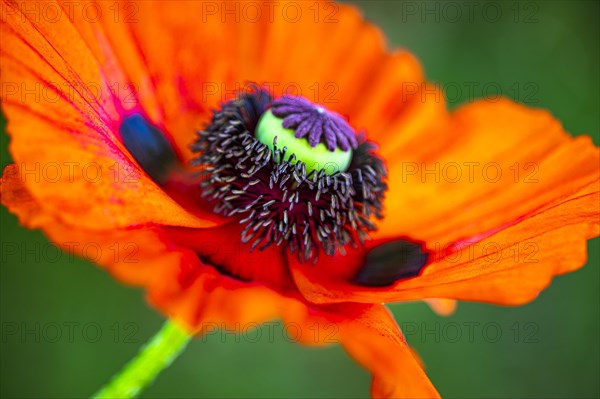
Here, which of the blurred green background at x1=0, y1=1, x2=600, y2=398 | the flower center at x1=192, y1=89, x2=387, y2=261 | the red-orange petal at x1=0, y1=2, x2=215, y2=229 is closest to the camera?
the red-orange petal at x1=0, y1=2, x2=215, y2=229

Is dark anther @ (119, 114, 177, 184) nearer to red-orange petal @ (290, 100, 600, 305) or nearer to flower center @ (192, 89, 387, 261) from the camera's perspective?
flower center @ (192, 89, 387, 261)

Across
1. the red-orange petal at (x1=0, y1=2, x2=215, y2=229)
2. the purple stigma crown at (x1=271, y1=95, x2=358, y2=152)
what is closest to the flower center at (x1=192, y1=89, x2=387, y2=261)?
the purple stigma crown at (x1=271, y1=95, x2=358, y2=152)

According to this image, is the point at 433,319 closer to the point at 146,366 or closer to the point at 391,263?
the point at 391,263

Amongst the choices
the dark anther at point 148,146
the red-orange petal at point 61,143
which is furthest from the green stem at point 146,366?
the dark anther at point 148,146

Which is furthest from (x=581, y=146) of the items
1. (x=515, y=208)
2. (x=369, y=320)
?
(x=369, y=320)

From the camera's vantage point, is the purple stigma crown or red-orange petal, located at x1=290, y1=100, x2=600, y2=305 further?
the purple stigma crown

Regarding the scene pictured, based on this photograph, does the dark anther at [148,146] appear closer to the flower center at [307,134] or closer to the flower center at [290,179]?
the flower center at [290,179]
